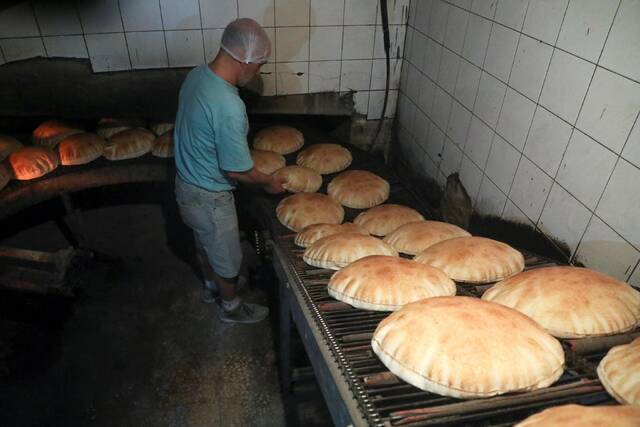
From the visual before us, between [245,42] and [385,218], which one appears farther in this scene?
[385,218]

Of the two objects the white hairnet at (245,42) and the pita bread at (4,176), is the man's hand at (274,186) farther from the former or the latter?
the pita bread at (4,176)

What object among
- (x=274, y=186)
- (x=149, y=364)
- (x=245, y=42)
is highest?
(x=245, y=42)

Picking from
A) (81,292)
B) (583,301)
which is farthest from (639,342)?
(81,292)

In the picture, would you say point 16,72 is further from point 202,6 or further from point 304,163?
point 304,163

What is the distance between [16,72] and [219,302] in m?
2.68

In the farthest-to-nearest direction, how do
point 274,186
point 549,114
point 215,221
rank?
point 274,186, point 215,221, point 549,114

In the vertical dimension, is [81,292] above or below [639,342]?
below

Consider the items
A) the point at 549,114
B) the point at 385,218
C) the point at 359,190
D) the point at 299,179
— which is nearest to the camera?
the point at 549,114

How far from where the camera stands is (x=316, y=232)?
2562 mm

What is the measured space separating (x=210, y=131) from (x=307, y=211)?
87 centimetres

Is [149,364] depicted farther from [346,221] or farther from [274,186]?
[346,221]

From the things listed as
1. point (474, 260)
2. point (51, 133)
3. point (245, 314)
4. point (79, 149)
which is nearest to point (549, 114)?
point (474, 260)

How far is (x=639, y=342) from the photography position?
1366 millimetres

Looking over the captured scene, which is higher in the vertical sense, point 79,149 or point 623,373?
point 623,373
